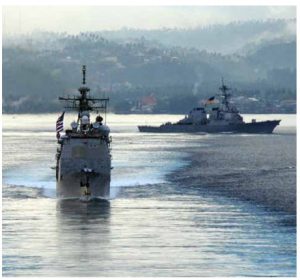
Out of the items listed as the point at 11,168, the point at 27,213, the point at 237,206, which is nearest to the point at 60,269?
the point at 27,213

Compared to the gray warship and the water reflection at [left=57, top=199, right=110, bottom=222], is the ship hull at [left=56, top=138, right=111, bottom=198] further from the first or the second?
the water reflection at [left=57, top=199, right=110, bottom=222]

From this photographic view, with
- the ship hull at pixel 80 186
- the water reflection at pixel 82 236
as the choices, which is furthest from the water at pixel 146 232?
the ship hull at pixel 80 186

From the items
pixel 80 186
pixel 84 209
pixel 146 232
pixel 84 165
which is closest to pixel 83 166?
pixel 84 165

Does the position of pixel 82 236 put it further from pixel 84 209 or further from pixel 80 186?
pixel 80 186

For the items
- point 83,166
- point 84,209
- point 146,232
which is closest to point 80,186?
point 83,166

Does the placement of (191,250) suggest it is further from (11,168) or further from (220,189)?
(11,168)

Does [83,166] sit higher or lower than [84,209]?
higher

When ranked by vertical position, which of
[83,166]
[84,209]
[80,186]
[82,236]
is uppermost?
[83,166]

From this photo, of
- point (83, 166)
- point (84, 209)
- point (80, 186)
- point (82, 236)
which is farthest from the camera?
point (83, 166)

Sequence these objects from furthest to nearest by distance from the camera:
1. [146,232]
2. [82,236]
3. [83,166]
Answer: [83,166], [146,232], [82,236]

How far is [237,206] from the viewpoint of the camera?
233ft

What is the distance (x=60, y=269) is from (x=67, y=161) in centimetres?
3045

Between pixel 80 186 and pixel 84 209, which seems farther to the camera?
pixel 80 186

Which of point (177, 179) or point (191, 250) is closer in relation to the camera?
point (191, 250)
